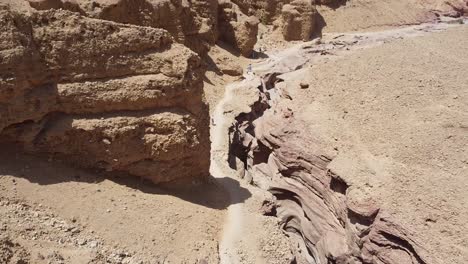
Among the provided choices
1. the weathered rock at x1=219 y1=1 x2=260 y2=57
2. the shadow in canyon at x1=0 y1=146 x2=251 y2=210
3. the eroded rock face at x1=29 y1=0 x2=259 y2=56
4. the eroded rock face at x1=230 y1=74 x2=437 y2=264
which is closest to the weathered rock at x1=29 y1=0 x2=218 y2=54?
the eroded rock face at x1=29 y1=0 x2=259 y2=56

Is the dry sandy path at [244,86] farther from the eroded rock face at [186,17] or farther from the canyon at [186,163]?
the eroded rock face at [186,17]

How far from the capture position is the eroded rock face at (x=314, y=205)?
41.8 feet

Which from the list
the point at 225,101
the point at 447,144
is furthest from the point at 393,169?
the point at 225,101

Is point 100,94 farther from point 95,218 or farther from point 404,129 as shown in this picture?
point 404,129

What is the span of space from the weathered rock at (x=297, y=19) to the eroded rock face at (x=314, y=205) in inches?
716

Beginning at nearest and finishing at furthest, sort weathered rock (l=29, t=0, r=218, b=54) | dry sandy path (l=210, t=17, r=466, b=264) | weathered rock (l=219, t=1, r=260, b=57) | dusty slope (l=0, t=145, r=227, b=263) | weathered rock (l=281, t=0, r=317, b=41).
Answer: dusty slope (l=0, t=145, r=227, b=263) < dry sandy path (l=210, t=17, r=466, b=264) < weathered rock (l=29, t=0, r=218, b=54) < weathered rock (l=219, t=1, r=260, b=57) < weathered rock (l=281, t=0, r=317, b=41)

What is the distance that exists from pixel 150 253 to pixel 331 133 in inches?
337

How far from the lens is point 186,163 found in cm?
1484

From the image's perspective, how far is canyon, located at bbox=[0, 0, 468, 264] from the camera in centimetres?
1153

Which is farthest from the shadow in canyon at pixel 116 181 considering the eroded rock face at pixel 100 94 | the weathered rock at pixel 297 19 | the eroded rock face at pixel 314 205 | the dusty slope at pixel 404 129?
the weathered rock at pixel 297 19

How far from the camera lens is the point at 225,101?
86.1ft

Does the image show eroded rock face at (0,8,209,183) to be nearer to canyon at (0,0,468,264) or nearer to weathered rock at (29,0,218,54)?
canyon at (0,0,468,264)

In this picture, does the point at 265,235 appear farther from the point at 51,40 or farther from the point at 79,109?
the point at 51,40

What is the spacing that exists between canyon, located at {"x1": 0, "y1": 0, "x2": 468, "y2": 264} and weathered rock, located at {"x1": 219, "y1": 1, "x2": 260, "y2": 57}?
13302 millimetres
